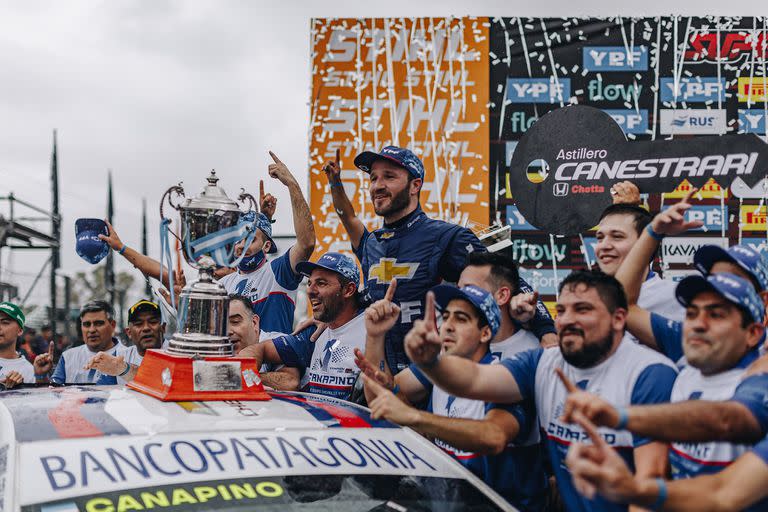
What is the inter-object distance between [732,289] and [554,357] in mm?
697

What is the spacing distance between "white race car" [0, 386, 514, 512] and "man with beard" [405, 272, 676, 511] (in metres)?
0.27

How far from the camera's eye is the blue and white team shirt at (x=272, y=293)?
5.58 meters

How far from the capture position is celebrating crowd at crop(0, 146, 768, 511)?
197cm

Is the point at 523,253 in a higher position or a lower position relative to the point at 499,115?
lower

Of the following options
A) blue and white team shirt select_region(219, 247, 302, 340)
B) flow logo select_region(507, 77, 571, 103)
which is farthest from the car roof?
flow logo select_region(507, 77, 571, 103)

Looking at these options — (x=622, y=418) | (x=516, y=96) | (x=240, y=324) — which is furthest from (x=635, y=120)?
(x=622, y=418)

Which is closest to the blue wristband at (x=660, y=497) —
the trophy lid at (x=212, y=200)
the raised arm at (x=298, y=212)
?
the trophy lid at (x=212, y=200)

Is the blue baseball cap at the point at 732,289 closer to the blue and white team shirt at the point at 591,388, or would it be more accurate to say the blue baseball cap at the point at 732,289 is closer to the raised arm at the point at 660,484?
the blue and white team shirt at the point at 591,388

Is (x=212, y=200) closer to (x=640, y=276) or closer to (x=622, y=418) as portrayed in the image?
(x=640, y=276)

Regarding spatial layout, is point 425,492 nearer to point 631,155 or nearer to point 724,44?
point 631,155

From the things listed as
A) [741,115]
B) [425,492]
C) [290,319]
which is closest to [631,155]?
[425,492]

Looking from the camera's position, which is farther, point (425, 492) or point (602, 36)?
point (602, 36)

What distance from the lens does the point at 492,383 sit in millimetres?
2686

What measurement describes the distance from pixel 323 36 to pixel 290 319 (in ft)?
16.3
